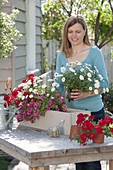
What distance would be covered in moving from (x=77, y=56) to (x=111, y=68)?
26.6ft

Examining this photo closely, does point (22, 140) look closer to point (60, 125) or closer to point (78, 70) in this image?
point (60, 125)

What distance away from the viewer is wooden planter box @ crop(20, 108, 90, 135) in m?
3.45

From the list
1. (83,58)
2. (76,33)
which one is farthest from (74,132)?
(76,33)

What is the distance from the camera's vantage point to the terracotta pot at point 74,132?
3211 millimetres

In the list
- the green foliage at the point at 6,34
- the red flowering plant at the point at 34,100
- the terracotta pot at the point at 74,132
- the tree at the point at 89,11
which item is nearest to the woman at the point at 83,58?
the red flowering plant at the point at 34,100

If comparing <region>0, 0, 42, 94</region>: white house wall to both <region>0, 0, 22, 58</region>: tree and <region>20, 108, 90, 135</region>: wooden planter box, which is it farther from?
<region>20, 108, 90, 135</region>: wooden planter box

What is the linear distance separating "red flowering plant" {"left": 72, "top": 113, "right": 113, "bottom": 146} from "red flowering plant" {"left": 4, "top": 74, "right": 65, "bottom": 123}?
41cm

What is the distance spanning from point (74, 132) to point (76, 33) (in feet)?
2.89

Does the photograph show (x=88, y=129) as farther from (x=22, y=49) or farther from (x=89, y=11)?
(x=89, y=11)

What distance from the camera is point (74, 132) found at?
324 cm

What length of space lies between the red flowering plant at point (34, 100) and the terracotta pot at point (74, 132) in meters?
0.38

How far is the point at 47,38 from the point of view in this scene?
13914 millimetres

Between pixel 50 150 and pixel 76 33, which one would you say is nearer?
pixel 50 150

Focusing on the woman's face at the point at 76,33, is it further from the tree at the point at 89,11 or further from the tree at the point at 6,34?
the tree at the point at 89,11
